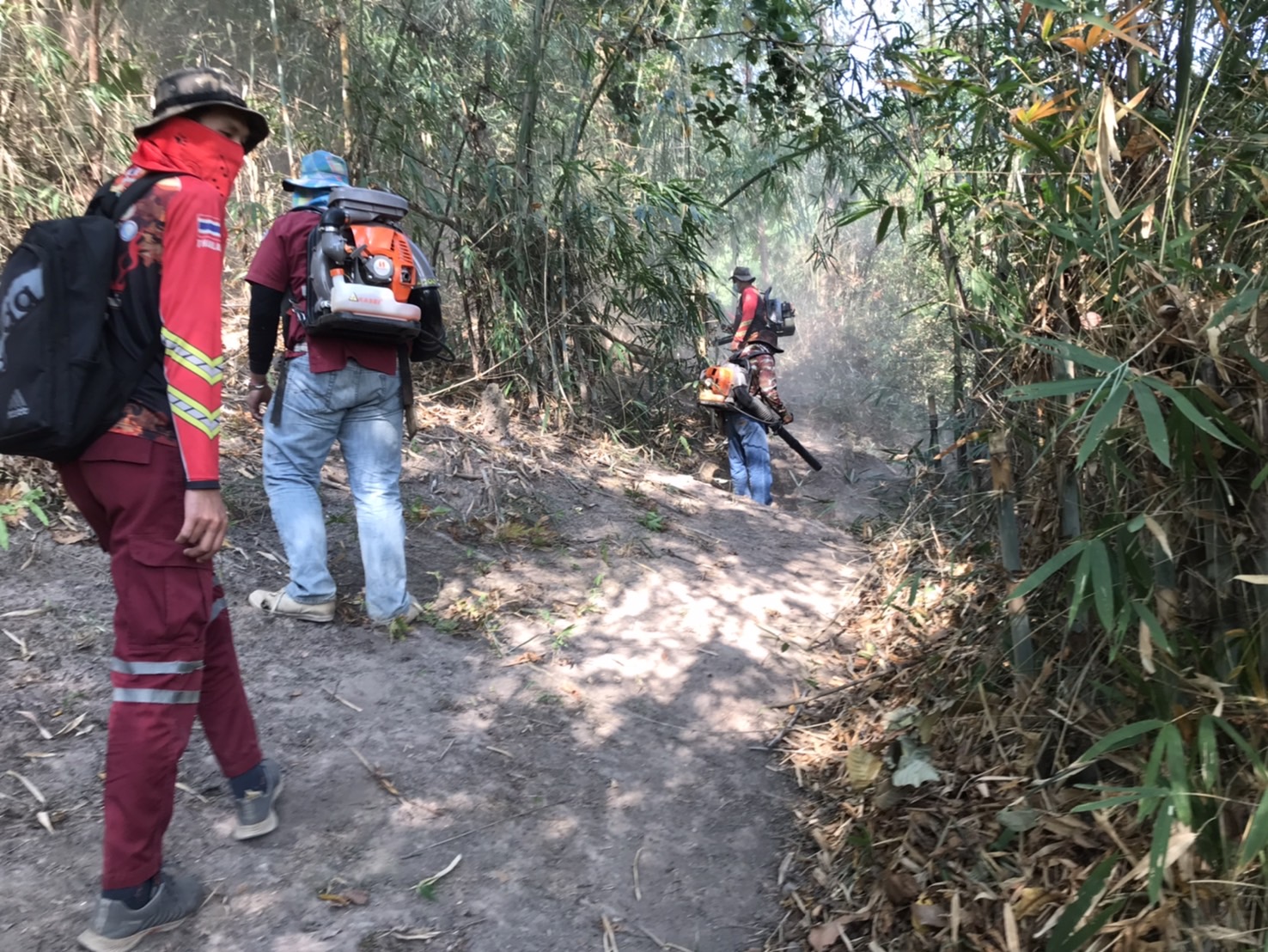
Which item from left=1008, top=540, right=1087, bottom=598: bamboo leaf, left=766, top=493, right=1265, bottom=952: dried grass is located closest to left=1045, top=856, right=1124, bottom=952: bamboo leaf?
left=766, top=493, right=1265, bottom=952: dried grass

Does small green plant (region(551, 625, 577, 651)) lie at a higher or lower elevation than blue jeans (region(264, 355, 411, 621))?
lower

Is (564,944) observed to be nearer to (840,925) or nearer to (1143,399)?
(840,925)

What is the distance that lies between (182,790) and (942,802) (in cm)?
197

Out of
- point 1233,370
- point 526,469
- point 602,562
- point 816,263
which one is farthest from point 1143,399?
point 526,469

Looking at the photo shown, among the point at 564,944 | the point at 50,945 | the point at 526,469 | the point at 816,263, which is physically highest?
the point at 816,263

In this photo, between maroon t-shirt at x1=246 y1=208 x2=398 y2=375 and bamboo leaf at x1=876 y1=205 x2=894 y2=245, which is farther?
maroon t-shirt at x1=246 y1=208 x2=398 y2=375

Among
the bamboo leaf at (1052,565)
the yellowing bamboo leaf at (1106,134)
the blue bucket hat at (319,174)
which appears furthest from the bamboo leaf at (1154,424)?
the blue bucket hat at (319,174)

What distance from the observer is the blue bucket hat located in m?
3.20

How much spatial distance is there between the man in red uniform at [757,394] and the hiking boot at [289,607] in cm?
416

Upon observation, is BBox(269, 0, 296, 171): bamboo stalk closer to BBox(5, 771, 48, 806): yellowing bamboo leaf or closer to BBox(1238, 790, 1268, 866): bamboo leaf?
BBox(5, 771, 48, 806): yellowing bamboo leaf

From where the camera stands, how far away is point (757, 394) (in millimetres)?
7145

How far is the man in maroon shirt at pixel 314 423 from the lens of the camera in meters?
3.13

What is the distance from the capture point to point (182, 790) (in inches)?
93.2

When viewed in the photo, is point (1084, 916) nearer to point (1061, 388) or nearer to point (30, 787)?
point (1061, 388)
